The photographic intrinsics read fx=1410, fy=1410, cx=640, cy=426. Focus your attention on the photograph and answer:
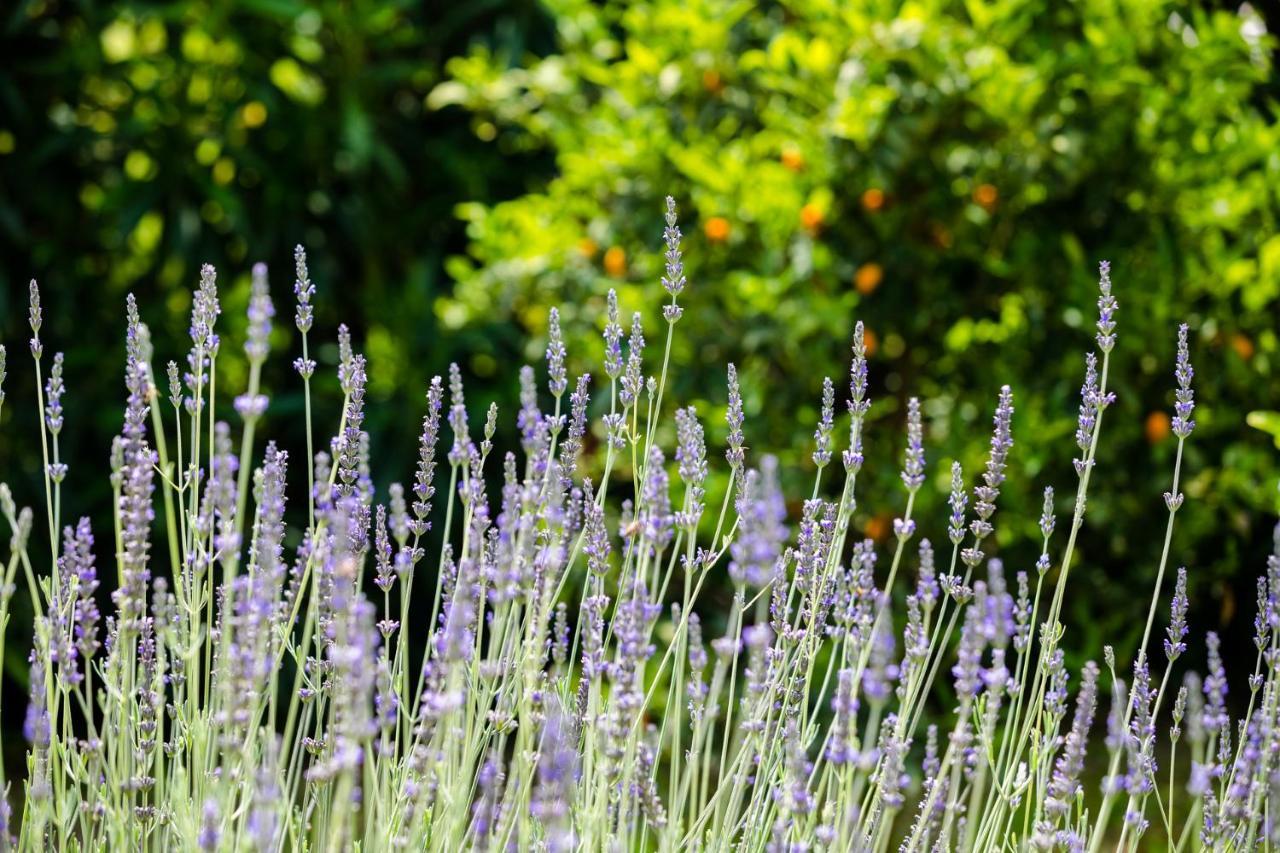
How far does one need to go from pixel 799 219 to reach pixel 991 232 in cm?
52

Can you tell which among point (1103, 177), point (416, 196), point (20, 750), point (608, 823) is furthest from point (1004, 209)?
point (20, 750)

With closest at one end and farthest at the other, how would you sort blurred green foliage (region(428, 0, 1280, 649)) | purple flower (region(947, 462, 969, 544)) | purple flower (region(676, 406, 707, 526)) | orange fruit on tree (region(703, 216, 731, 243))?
purple flower (region(676, 406, 707, 526)) → purple flower (region(947, 462, 969, 544)) → blurred green foliage (region(428, 0, 1280, 649)) → orange fruit on tree (region(703, 216, 731, 243))

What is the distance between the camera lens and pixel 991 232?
12.0 feet

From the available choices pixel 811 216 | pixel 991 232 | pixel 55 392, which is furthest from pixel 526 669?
pixel 991 232

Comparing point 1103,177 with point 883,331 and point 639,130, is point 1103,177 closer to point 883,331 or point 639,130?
point 883,331

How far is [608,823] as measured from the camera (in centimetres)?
168

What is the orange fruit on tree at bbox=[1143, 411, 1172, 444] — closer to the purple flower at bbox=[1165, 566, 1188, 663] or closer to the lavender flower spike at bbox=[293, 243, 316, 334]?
the purple flower at bbox=[1165, 566, 1188, 663]

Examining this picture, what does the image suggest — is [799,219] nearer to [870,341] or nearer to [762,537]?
[870,341]

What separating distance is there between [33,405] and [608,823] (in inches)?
129

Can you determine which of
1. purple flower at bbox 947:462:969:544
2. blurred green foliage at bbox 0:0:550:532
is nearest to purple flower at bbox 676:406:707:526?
purple flower at bbox 947:462:969:544

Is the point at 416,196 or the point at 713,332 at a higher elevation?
the point at 416,196

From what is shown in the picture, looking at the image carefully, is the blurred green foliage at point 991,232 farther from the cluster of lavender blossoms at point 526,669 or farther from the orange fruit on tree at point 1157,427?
the cluster of lavender blossoms at point 526,669

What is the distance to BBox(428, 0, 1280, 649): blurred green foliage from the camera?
339cm

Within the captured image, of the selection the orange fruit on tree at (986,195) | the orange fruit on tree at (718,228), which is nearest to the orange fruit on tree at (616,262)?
the orange fruit on tree at (718,228)
